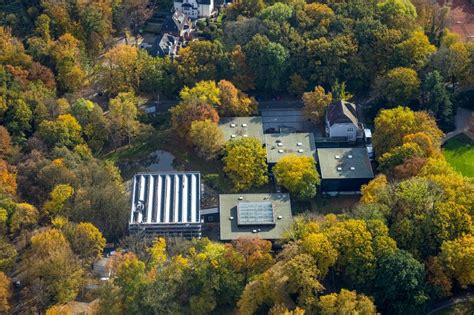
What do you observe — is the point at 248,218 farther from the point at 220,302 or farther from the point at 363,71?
the point at 363,71

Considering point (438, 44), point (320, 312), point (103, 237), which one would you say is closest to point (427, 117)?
point (438, 44)

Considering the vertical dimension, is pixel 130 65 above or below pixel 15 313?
above

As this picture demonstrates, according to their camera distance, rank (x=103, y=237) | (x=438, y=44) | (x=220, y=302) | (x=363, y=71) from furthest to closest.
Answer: (x=438, y=44)
(x=363, y=71)
(x=103, y=237)
(x=220, y=302)

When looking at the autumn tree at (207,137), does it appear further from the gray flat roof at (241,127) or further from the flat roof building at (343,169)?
the flat roof building at (343,169)

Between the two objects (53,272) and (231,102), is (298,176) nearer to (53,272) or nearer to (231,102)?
(231,102)

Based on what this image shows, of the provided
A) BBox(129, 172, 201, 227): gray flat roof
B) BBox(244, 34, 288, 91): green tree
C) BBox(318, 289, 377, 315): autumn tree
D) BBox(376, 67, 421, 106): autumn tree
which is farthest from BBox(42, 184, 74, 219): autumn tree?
BBox(376, 67, 421, 106): autumn tree

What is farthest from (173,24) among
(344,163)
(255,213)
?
(255,213)

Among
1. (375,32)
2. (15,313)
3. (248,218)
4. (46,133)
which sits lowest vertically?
(15,313)
